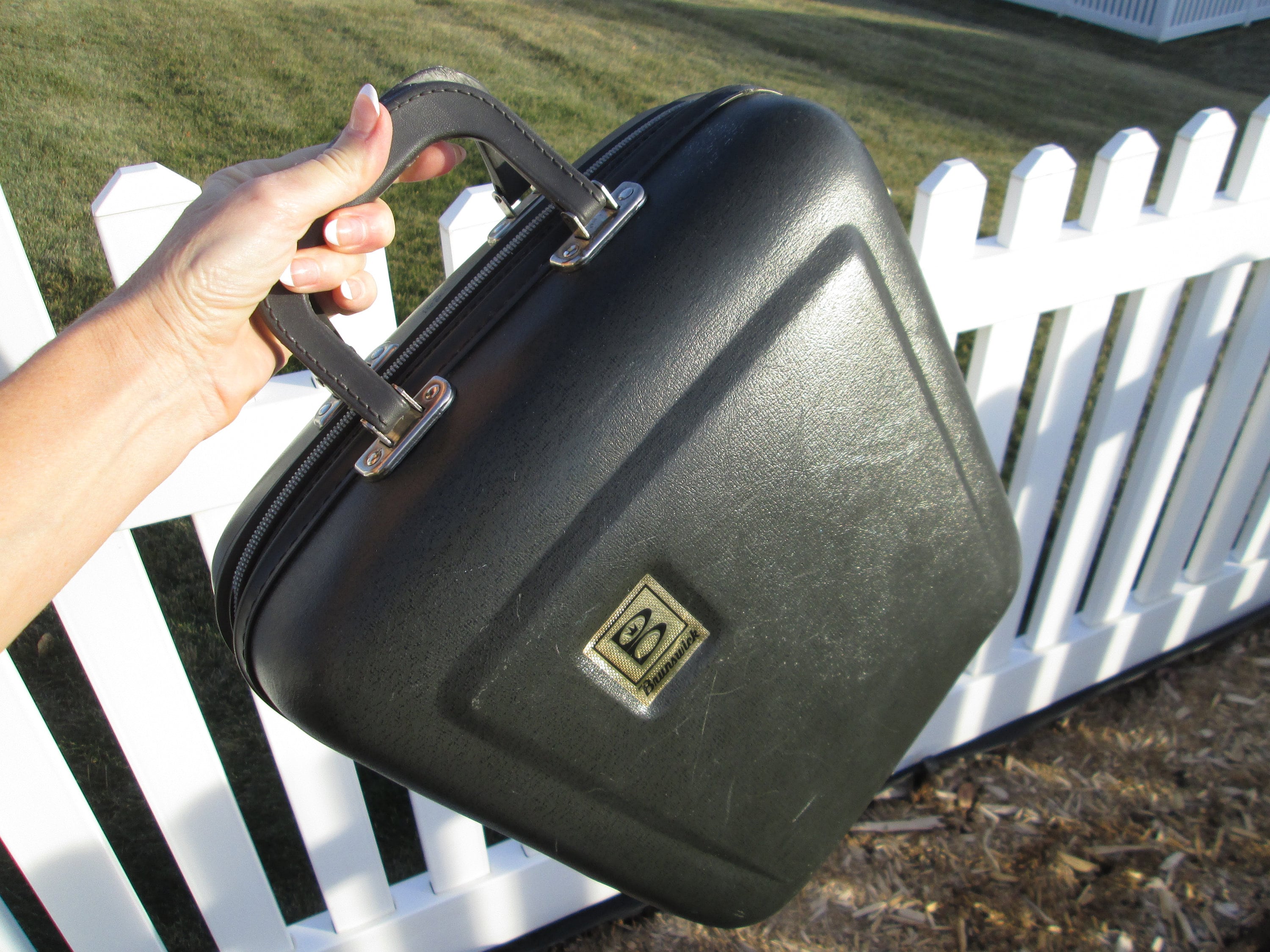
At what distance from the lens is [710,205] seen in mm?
717

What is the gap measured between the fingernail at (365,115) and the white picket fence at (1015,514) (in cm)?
37

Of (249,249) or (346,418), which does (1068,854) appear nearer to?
(346,418)

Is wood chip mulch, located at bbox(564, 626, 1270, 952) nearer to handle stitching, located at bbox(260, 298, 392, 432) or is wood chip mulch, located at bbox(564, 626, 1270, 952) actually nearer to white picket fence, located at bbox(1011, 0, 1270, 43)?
handle stitching, located at bbox(260, 298, 392, 432)

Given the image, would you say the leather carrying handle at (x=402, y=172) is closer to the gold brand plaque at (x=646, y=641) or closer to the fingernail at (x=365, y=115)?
the fingernail at (x=365, y=115)

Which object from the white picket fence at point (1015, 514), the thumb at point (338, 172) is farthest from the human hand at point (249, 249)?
the white picket fence at point (1015, 514)

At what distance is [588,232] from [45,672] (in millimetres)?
2207

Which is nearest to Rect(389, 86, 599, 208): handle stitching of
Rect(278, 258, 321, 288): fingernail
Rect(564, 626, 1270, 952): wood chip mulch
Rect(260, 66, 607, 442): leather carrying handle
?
Rect(260, 66, 607, 442): leather carrying handle

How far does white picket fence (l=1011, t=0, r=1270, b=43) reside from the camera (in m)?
11.4

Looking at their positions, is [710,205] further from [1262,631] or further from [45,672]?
[1262,631]

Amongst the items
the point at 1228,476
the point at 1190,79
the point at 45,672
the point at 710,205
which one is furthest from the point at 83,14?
the point at 1190,79

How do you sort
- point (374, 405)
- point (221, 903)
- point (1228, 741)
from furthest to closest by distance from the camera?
point (1228, 741) → point (221, 903) → point (374, 405)

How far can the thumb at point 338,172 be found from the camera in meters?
0.62

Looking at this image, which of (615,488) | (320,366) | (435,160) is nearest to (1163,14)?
(435,160)

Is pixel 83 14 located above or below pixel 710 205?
above
